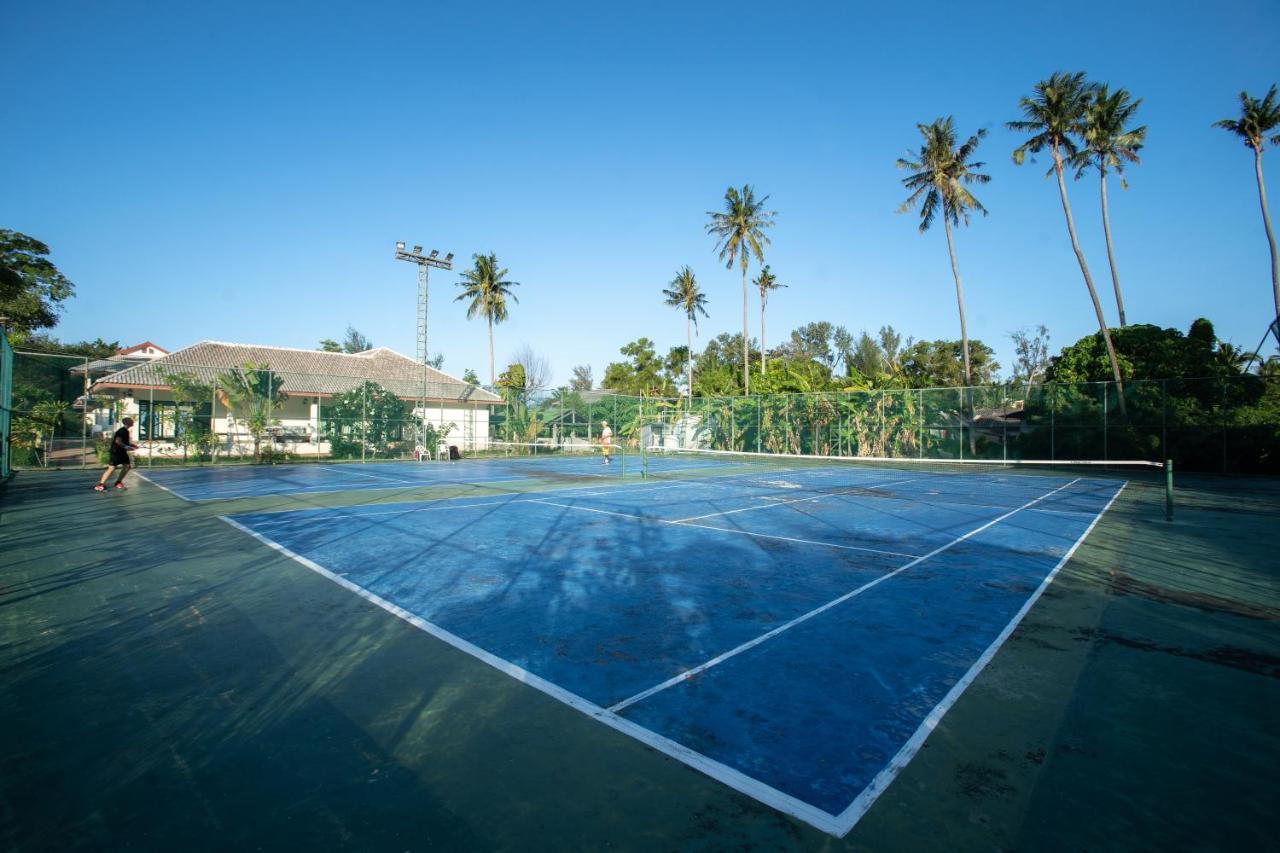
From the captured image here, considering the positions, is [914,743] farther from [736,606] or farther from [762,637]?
[736,606]

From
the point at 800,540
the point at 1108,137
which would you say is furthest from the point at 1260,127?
the point at 800,540

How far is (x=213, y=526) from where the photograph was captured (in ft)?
33.4

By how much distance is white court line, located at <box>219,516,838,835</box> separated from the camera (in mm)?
2756

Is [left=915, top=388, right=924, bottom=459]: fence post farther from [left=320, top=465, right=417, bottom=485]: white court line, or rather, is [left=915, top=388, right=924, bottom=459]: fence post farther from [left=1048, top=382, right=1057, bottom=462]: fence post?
[left=320, top=465, right=417, bottom=485]: white court line

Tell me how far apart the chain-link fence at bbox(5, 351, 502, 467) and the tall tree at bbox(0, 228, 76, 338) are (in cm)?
753

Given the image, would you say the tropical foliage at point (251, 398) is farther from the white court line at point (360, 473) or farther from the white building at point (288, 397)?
the white court line at point (360, 473)

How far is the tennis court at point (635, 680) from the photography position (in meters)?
2.81

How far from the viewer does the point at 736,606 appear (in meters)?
5.95

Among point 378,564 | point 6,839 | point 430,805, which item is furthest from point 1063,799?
point 378,564

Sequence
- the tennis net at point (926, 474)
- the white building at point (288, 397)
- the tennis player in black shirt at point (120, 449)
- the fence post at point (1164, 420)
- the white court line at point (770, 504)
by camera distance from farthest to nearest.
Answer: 1. the white building at point (288, 397)
2. the fence post at point (1164, 420)
3. the tennis net at point (926, 474)
4. the tennis player in black shirt at point (120, 449)
5. the white court line at point (770, 504)

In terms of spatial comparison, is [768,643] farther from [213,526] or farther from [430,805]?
[213,526]

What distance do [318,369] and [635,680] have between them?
41601 mm

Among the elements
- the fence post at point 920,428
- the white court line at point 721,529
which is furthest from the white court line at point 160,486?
the fence post at point 920,428

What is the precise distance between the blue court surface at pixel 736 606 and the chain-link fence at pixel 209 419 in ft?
45.4
